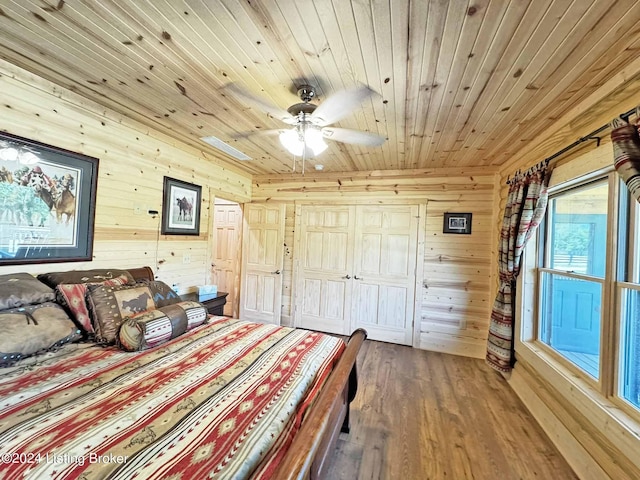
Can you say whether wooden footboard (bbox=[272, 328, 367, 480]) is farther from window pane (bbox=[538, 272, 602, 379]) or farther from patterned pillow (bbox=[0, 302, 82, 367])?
window pane (bbox=[538, 272, 602, 379])

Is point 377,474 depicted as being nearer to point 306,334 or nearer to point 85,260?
point 306,334

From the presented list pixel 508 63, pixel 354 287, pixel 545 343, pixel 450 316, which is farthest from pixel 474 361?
pixel 508 63

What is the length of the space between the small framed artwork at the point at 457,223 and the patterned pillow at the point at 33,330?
390 centimetres

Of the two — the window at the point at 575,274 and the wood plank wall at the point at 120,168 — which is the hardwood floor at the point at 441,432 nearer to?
the window at the point at 575,274

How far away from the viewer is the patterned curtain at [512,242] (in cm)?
231

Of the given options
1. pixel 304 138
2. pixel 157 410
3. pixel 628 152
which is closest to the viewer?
pixel 157 410

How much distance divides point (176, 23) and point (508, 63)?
1788 mm

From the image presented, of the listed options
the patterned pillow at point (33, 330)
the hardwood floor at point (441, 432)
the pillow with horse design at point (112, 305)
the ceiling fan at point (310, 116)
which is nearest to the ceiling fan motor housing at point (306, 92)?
the ceiling fan at point (310, 116)

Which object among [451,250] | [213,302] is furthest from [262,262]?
[451,250]

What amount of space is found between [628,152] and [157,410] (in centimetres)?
245

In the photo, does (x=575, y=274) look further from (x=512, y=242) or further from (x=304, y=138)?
(x=304, y=138)

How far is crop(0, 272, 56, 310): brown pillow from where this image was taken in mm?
1482

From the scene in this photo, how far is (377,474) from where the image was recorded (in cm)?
166

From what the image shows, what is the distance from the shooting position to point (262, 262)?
176 inches
